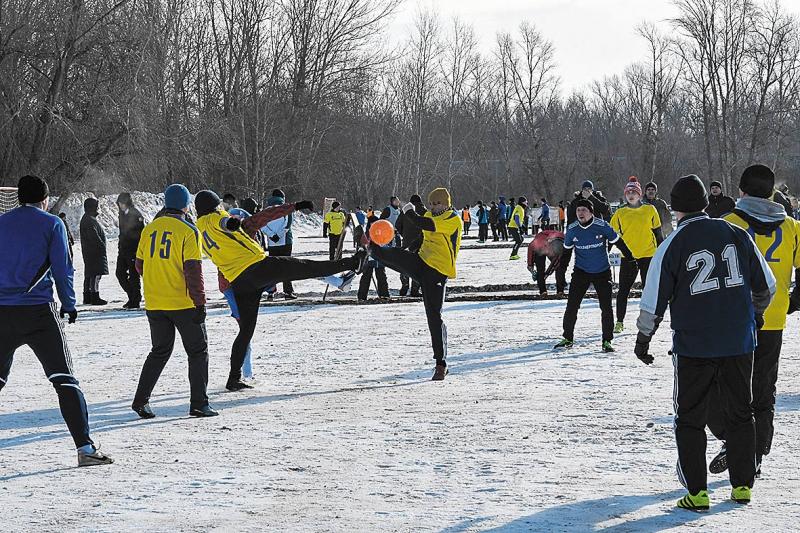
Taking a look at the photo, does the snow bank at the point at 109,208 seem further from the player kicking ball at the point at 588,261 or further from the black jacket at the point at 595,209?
the player kicking ball at the point at 588,261

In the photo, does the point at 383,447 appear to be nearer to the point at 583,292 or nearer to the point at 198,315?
the point at 198,315

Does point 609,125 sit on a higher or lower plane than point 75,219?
higher

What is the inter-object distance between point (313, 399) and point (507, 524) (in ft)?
12.7

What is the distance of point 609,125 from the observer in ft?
297

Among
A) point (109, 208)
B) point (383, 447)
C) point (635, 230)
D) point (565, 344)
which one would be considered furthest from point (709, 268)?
point (109, 208)

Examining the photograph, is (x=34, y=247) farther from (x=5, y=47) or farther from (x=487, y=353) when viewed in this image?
(x=5, y=47)

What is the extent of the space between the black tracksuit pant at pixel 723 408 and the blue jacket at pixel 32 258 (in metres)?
3.47

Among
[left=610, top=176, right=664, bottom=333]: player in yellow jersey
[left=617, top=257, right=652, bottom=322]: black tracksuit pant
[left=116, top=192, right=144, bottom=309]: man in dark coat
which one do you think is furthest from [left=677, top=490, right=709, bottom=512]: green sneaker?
[left=116, top=192, right=144, bottom=309]: man in dark coat

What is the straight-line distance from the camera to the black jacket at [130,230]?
15.7 meters

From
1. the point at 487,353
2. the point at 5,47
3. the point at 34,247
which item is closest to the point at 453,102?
the point at 5,47

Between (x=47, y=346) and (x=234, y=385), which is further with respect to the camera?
(x=234, y=385)

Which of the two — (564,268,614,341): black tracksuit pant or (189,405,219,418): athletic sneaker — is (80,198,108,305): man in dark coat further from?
(189,405,219,418): athletic sneaker

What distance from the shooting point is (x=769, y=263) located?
5980 millimetres

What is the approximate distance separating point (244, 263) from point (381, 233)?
1228 mm
